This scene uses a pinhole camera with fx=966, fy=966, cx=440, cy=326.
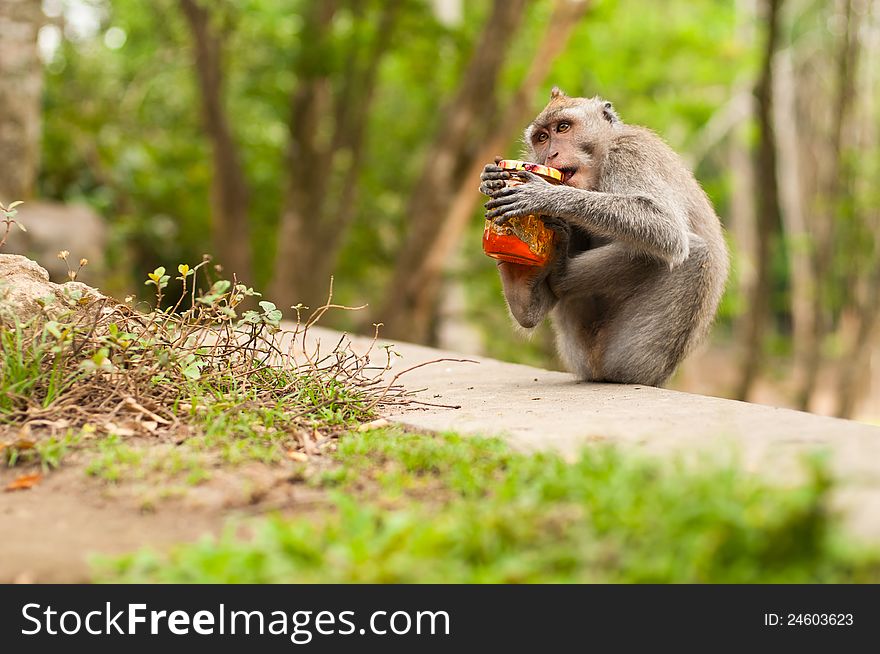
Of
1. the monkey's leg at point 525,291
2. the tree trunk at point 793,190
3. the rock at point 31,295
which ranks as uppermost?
the tree trunk at point 793,190

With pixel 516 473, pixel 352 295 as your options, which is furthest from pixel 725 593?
pixel 352 295

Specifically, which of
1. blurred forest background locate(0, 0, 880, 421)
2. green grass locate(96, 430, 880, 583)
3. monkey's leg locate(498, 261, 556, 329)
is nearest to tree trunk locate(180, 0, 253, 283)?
blurred forest background locate(0, 0, 880, 421)

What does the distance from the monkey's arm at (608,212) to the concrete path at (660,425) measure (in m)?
0.83

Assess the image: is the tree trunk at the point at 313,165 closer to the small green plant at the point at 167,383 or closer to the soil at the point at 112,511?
the small green plant at the point at 167,383

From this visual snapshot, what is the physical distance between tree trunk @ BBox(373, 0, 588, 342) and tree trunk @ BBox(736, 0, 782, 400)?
2.49 meters

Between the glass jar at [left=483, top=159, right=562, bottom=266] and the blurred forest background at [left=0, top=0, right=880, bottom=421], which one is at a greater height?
the blurred forest background at [left=0, top=0, right=880, bottom=421]

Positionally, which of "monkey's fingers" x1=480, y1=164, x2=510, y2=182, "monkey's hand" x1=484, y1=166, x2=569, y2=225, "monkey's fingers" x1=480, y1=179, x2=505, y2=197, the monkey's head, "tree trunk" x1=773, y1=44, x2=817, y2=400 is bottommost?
"monkey's hand" x1=484, y1=166, x2=569, y2=225

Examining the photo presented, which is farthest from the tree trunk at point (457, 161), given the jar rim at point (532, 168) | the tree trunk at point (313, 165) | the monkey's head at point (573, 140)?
the jar rim at point (532, 168)

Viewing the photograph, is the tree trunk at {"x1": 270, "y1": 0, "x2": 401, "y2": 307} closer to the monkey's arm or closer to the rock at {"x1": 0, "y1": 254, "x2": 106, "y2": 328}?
the rock at {"x1": 0, "y1": 254, "x2": 106, "y2": 328}

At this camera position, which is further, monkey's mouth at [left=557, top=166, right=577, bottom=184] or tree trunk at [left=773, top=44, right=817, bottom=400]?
tree trunk at [left=773, top=44, right=817, bottom=400]

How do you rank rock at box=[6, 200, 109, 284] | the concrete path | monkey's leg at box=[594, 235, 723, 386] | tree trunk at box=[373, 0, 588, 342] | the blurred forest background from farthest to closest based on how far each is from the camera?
the blurred forest background
tree trunk at box=[373, 0, 588, 342]
rock at box=[6, 200, 109, 284]
monkey's leg at box=[594, 235, 723, 386]
the concrete path

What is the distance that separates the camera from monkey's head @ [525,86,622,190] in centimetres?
580

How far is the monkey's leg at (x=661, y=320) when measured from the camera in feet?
18.7

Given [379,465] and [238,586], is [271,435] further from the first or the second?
[238,586]
